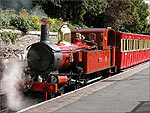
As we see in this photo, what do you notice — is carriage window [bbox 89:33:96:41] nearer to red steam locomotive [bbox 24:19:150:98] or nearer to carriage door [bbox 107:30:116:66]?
red steam locomotive [bbox 24:19:150:98]

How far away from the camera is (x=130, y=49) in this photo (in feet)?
48.3

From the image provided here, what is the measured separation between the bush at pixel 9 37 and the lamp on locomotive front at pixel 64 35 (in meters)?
6.11

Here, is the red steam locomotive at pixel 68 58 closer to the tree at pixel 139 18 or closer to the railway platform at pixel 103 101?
the railway platform at pixel 103 101

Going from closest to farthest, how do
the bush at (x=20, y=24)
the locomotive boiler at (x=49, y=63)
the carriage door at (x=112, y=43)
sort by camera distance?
1. the locomotive boiler at (x=49, y=63)
2. the carriage door at (x=112, y=43)
3. the bush at (x=20, y=24)

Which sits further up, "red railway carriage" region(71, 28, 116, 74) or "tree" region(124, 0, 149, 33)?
"tree" region(124, 0, 149, 33)

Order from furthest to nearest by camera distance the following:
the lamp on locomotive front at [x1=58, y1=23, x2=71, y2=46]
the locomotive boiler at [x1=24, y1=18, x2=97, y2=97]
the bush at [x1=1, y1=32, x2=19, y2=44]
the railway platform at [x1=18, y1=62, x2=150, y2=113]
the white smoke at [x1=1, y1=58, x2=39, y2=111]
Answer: the bush at [x1=1, y1=32, x2=19, y2=44], the lamp on locomotive front at [x1=58, y1=23, x2=71, y2=46], the white smoke at [x1=1, y1=58, x2=39, y2=111], the locomotive boiler at [x1=24, y1=18, x2=97, y2=97], the railway platform at [x1=18, y1=62, x2=150, y2=113]

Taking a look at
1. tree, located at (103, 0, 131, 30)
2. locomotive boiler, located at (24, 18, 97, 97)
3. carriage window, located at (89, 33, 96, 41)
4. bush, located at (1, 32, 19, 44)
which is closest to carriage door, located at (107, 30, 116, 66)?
carriage window, located at (89, 33, 96, 41)

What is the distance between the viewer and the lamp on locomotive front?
852 centimetres

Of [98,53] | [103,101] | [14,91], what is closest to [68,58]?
[98,53]

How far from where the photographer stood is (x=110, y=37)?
38.8 feet

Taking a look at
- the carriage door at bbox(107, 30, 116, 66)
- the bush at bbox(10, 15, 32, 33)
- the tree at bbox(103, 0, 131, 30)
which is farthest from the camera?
the tree at bbox(103, 0, 131, 30)

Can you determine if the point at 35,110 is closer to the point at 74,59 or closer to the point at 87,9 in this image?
the point at 74,59

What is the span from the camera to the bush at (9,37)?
44.8 feet

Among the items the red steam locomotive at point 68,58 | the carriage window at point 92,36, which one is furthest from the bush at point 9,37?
the carriage window at point 92,36
